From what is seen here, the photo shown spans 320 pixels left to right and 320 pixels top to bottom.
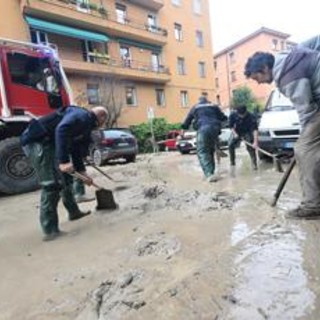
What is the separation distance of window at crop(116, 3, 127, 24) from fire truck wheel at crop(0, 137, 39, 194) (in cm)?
2221

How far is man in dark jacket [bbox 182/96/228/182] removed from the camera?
8312mm

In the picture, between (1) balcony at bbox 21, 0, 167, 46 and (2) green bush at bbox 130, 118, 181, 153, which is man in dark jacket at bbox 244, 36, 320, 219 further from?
(2) green bush at bbox 130, 118, 181, 153

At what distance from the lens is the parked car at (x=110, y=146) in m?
15.5

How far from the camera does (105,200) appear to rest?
6.27 metres

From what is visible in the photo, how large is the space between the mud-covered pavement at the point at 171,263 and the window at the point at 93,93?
69.2ft

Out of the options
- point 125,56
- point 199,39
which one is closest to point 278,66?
point 125,56

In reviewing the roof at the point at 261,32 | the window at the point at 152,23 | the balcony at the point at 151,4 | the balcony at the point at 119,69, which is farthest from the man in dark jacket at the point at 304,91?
the roof at the point at 261,32

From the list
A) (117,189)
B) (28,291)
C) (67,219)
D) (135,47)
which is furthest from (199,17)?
(28,291)

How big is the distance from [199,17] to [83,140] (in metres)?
34.3

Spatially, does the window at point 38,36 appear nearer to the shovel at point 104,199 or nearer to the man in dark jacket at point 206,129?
the man in dark jacket at point 206,129

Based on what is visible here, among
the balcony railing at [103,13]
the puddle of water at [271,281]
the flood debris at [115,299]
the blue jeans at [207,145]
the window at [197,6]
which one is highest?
the window at [197,6]

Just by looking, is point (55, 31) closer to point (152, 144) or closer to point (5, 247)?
point (152, 144)

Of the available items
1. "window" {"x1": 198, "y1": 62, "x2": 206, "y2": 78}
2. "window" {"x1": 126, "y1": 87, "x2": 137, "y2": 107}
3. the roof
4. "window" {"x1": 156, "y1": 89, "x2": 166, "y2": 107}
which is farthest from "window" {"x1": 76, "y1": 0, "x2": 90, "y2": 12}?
the roof

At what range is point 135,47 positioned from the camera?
101 ft
